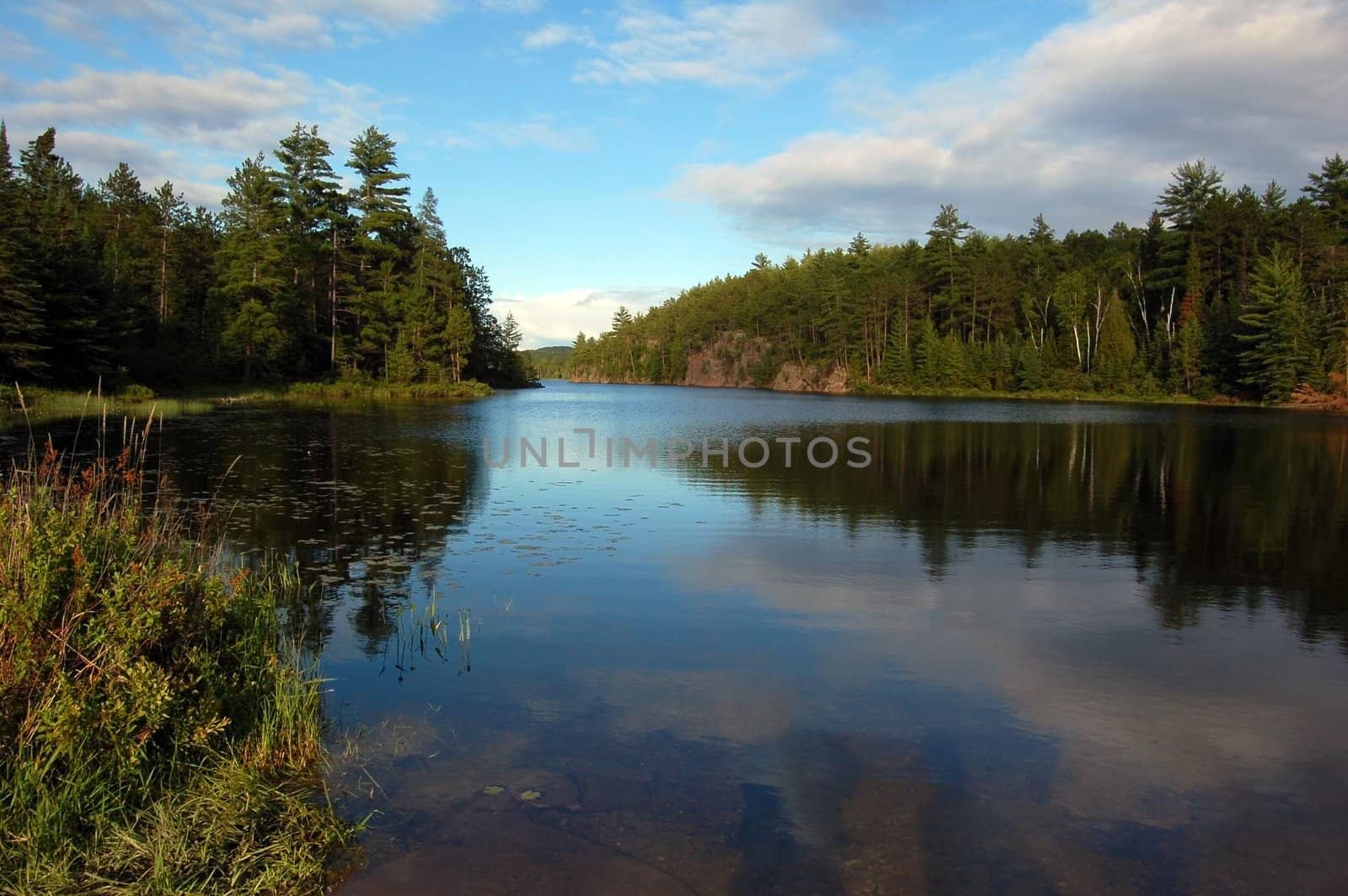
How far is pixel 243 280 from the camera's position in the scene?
189ft

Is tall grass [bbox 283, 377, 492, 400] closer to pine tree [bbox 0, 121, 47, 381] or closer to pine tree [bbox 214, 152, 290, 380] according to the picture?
pine tree [bbox 214, 152, 290, 380]

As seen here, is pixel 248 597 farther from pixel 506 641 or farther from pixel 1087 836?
pixel 1087 836

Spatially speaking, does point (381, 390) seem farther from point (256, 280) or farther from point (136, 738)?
point (136, 738)

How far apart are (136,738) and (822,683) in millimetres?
5247

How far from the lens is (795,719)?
7.18m

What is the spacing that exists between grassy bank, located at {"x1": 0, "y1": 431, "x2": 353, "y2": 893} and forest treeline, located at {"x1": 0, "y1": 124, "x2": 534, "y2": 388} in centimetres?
3792

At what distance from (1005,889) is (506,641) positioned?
545 centimetres

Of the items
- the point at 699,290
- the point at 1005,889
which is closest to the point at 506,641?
the point at 1005,889

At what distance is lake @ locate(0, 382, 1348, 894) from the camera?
17.3 feet

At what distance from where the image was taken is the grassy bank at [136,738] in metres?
4.62

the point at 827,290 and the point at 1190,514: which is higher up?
the point at 827,290

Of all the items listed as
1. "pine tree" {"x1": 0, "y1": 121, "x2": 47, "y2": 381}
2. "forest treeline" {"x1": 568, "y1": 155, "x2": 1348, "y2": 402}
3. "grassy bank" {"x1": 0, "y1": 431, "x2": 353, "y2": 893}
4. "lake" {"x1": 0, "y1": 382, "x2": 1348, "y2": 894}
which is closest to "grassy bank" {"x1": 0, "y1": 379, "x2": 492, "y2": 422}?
"pine tree" {"x1": 0, "y1": 121, "x2": 47, "y2": 381}

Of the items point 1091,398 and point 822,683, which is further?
point 1091,398

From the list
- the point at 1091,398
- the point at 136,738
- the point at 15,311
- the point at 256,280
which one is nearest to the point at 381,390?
the point at 256,280
